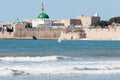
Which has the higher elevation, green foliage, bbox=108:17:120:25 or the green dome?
the green dome

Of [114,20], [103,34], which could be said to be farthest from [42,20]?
[103,34]

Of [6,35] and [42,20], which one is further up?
[42,20]

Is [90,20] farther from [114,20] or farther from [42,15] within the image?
[42,15]

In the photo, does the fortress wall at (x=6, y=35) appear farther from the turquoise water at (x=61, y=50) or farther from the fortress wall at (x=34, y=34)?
the turquoise water at (x=61, y=50)

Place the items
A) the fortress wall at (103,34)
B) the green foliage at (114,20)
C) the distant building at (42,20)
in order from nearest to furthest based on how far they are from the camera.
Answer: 1. the fortress wall at (103,34)
2. the distant building at (42,20)
3. the green foliage at (114,20)

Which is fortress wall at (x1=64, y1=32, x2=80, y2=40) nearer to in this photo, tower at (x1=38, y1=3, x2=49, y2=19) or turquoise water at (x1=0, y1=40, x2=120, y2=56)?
tower at (x1=38, y1=3, x2=49, y2=19)

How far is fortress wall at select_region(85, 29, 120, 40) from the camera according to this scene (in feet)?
319

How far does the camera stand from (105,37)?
99.6 metres

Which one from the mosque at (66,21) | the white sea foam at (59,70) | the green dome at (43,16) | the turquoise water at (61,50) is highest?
the green dome at (43,16)

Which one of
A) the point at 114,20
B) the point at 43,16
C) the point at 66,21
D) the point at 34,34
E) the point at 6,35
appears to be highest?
the point at 43,16

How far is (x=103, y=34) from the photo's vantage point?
98688mm

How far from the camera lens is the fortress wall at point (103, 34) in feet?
319

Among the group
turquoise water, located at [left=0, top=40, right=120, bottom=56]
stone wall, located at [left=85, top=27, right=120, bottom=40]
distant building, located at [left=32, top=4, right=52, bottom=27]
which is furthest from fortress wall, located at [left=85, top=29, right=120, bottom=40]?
turquoise water, located at [left=0, top=40, right=120, bottom=56]

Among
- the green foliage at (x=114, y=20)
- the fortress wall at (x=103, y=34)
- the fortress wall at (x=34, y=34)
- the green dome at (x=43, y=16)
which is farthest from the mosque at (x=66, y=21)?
the fortress wall at (x=103, y=34)
